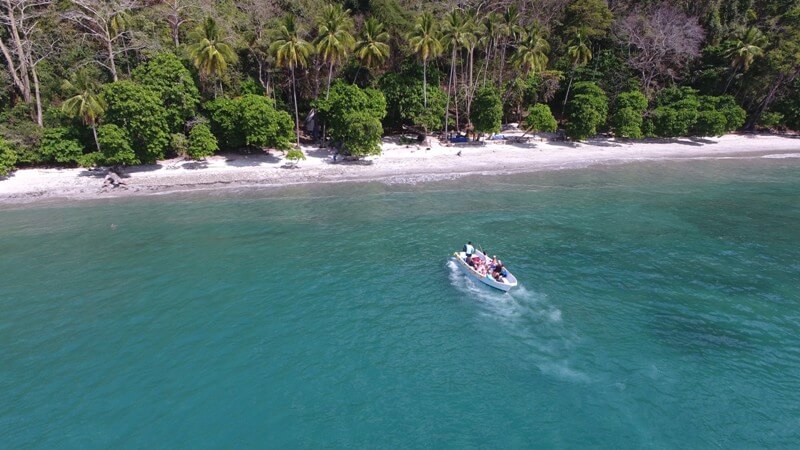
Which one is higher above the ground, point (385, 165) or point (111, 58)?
point (111, 58)

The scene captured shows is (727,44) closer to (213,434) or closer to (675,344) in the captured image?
(675,344)

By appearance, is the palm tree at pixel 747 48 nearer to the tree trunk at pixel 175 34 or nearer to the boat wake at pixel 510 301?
the boat wake at pixel 510 301

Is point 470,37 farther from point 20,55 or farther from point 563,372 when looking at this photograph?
point 20,55

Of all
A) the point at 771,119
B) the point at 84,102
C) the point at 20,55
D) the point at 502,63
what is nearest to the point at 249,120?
the point at 84,102

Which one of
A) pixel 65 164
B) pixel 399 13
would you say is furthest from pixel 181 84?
pixel 399 13

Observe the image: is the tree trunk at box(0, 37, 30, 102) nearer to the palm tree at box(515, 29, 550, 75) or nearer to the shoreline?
the shoreline

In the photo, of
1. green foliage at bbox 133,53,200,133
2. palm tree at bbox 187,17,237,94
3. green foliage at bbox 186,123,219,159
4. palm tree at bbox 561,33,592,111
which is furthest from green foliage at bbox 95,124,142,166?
palm tree at bbox 561,33,592,111
